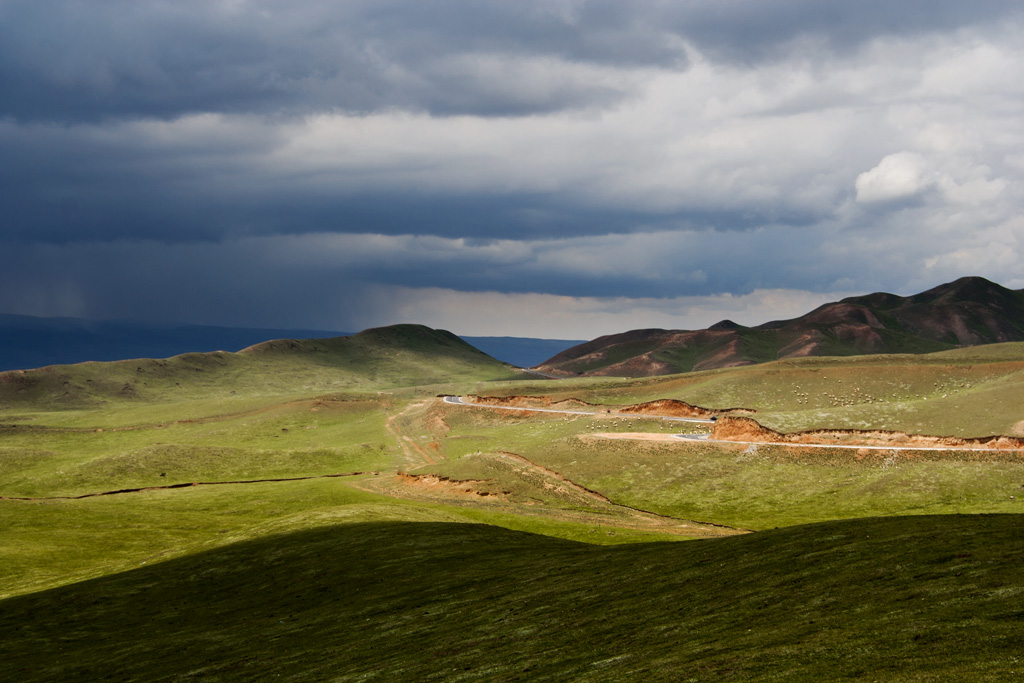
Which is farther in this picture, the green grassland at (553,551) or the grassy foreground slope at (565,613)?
the green grassland at (553,551)

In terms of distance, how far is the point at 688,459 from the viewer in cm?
9269

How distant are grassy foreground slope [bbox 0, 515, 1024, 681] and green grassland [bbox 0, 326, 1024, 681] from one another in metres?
0.16

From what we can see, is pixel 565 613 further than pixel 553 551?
No

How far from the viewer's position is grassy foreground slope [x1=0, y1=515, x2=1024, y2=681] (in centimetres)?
1942

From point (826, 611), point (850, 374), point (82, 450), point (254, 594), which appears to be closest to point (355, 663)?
point (826, 611)

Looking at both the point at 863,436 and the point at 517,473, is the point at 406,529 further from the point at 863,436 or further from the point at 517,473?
the point at 863,436

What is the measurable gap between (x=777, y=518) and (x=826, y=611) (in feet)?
172

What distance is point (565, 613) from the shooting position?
29969mm

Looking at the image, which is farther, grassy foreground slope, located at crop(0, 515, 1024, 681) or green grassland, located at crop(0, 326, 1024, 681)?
green grassland, located at crop(0, 326, 1024, 681)

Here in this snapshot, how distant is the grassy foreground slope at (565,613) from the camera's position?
19422 mm

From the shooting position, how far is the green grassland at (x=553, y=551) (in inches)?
889

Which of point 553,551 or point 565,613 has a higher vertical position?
point 565,613

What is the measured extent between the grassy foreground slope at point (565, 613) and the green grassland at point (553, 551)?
6.3 inches

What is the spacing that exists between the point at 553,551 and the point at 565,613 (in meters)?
17.0
